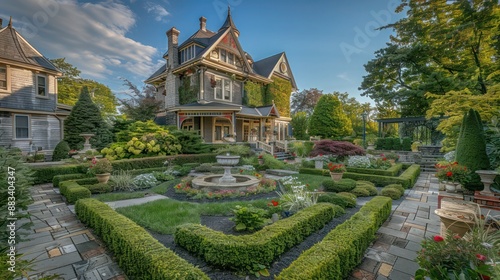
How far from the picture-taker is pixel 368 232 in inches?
139

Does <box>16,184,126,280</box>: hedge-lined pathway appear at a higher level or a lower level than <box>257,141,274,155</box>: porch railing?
lower

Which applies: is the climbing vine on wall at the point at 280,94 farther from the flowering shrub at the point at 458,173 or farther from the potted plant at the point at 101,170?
the flowering shrub at the point at 458,173

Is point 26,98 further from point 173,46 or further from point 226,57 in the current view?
point 226,57

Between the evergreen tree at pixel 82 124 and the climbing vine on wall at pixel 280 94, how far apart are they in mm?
16249

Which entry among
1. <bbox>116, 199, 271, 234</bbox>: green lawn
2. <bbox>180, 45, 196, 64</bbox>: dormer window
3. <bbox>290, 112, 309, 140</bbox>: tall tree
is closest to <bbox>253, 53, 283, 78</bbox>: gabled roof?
<bbox>290, 112, 309, 140</bbox>: tall tree

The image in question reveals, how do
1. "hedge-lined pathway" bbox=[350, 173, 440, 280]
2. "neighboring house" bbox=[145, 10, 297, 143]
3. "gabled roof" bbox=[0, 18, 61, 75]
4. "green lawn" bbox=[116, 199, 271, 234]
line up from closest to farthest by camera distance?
1. "hedge-lined pathway" bbox=[350, 173, 440, 280]
2. "green lawn" bbox=[116, 199, 271, 234]
3. "gabled roof" bbox=[0, 18, 61, 75]
4. "neighboring house" bbox=[145, 10, 297, 143]

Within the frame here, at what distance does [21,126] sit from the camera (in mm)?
13734

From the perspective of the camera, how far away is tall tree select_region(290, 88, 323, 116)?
4128 cm

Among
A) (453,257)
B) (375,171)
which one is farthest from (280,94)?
(453,257)

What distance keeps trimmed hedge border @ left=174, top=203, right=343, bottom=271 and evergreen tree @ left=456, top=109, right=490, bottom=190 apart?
5475 millimetres

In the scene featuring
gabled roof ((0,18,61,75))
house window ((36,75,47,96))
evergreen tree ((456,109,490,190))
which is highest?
gabled roof ((0,18,61,75))

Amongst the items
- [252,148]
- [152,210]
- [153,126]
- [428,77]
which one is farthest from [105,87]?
[428,77]

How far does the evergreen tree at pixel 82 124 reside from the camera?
48.2ft

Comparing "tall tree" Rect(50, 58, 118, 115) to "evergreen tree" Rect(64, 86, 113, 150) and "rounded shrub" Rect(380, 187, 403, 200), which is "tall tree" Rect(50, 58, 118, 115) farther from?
"rounded shrub" Rect(380, 187, 403, 200)
